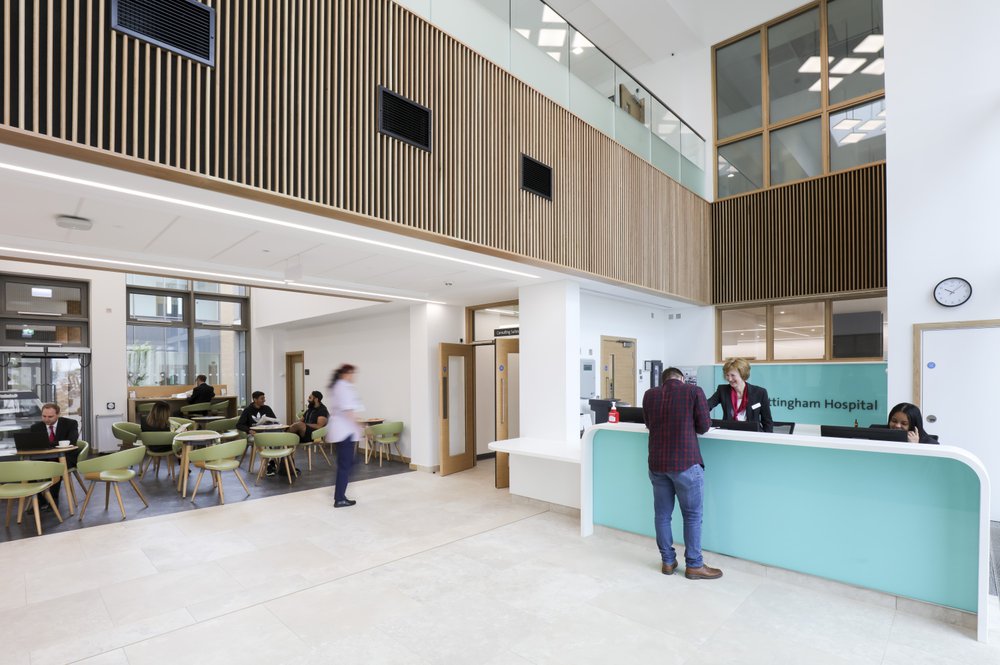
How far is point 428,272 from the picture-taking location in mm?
6359

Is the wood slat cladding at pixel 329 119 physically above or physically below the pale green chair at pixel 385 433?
above

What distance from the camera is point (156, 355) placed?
496 inches

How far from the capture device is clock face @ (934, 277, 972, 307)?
223 inches

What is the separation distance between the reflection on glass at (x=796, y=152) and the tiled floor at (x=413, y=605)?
257 inches

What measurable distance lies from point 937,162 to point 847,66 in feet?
10.5

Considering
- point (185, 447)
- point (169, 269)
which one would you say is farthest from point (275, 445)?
point (169, 269)

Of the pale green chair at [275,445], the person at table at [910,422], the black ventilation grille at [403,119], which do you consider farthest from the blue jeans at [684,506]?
the pale green chair at [275,445]

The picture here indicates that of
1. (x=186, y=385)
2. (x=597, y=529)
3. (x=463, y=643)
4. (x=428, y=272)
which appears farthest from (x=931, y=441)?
(x=186, y=385)

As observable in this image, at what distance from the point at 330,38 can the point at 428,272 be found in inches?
113

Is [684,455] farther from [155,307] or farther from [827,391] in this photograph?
[155,307]

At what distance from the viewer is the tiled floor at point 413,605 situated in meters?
3.21

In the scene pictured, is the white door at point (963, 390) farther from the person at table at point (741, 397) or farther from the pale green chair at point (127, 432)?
the pale green chair at point (127, 432)

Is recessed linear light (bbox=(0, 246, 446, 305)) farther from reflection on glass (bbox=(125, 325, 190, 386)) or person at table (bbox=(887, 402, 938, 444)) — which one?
reflection on glass (bbox=(125, 325, 190, 386))

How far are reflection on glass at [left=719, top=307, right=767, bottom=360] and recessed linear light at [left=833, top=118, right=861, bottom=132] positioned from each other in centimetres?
292
